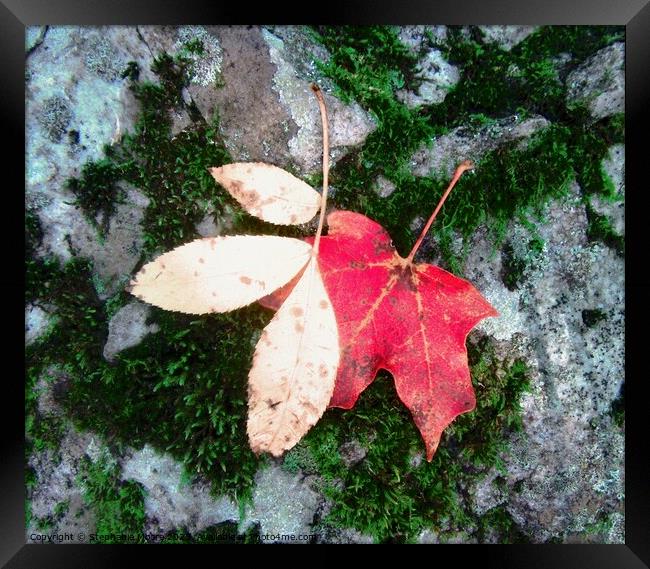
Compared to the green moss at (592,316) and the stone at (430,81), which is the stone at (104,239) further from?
the green moss at (592,316)

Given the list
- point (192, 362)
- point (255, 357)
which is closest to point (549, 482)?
point (255, 357)

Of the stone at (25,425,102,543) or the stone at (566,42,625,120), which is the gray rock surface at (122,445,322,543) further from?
Result: the stone at (566,42,625,120)

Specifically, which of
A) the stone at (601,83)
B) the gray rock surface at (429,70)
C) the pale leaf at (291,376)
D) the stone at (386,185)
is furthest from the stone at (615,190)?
the pale leaf at (291,376)

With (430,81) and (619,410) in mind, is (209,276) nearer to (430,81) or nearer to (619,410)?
(430,81)

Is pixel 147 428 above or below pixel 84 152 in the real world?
below

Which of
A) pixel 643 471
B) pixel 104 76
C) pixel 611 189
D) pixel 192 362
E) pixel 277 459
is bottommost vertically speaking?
pixel 277 459

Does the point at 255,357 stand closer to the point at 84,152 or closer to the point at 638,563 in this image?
the point at 84,152

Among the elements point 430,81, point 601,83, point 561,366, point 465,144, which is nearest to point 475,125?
point 465,144

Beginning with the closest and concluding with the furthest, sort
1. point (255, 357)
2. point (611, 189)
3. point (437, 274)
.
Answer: point (255, 357) < point (437, 274) < point (611, 189)
